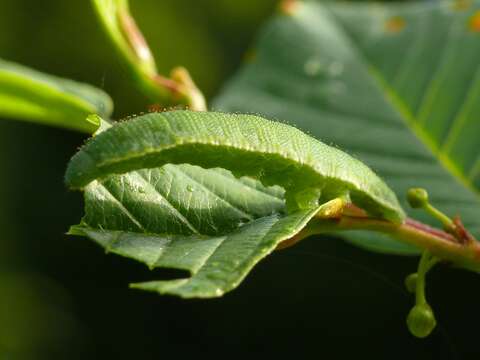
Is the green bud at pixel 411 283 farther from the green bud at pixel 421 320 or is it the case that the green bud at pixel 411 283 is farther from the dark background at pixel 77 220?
the dark background at pixel 77 220

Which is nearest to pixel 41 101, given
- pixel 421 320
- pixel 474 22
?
pixel 421 320

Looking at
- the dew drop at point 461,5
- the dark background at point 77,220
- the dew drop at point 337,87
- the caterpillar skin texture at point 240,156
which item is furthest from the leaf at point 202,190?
the dark background at point 77,220

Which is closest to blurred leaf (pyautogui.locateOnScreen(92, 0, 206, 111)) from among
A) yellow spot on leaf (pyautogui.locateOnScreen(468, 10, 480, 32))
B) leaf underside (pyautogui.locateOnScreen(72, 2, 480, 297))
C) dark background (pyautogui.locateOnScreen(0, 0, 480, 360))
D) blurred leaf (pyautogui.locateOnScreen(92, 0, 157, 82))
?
blurred leaf (pyautogui.locateOnScreen(92, 0, 157, 82))

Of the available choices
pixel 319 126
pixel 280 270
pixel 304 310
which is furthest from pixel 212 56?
pixel 319 126

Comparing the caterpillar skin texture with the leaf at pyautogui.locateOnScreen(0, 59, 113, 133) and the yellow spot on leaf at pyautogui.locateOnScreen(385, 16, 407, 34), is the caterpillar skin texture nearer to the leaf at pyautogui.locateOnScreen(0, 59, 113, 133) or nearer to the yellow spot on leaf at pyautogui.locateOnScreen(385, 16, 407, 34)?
the leaf at pyautogui.locateOnScreen(0, 59, 113, 133)

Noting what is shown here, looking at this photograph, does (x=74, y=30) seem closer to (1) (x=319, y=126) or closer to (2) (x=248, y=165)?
(1) (x=319, y=126)
